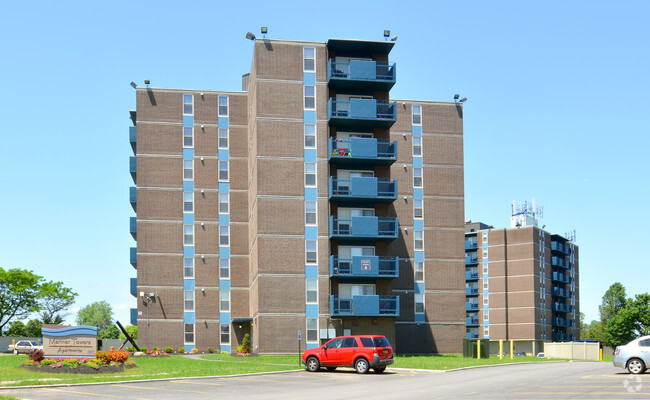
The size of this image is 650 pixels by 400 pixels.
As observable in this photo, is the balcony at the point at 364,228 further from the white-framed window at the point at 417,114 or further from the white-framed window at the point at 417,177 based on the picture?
the white-framed window at the point at 417,114

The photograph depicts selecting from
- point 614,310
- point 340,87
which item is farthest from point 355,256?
point 614,310

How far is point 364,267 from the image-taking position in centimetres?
5831

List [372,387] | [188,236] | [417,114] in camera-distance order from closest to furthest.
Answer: [372,387]
[188,236]
[417,114]

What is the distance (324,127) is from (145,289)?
70.8 ft

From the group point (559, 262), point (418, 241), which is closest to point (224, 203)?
point (418, 241)

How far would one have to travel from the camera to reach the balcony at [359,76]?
60.6 meters

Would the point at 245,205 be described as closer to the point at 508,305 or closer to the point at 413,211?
the point at 413,211

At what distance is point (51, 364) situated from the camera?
34.0 meters

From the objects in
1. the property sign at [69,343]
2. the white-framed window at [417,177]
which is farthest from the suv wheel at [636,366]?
the white-framed window at [417,177]

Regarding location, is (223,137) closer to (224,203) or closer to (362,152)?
(224,203)

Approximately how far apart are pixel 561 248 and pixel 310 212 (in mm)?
86441

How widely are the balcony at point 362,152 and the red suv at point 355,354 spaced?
25.5 metres

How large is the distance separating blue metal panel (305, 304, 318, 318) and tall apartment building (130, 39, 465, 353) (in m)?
0.11

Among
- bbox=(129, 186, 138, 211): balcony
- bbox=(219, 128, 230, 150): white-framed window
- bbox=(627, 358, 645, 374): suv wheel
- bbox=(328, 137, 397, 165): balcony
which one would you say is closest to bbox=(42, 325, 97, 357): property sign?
bbox=(627, 358, 645, 374): suv wheel
